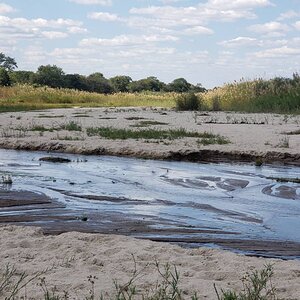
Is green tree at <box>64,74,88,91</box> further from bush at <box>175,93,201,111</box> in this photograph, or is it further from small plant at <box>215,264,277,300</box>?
small plant at <box>215,264,277,300</box>

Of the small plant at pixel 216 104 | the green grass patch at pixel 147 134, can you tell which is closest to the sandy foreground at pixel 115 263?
the green grass patch at pixel 147 134

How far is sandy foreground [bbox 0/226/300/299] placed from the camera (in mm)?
5078

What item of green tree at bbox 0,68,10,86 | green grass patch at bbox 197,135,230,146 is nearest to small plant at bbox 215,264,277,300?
green grass patch at bbox 197,135,230,146

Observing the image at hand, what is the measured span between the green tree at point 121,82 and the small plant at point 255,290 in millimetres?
84045

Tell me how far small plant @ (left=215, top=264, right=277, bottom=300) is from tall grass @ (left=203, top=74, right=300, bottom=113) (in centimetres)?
2322

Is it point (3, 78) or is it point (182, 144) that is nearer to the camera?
point (182, 144)

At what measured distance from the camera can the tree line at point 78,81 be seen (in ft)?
256

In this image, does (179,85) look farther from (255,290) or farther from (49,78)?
(255,290)

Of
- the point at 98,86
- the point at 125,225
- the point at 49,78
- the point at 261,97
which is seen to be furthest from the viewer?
the point at 98,86

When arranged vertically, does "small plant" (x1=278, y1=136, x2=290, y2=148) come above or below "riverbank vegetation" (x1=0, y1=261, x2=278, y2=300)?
above

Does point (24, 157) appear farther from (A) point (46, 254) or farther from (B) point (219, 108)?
(B) point (219, 108)

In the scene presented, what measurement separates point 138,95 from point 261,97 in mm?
29091

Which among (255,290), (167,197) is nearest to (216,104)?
(167,197)

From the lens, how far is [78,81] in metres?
82.1
